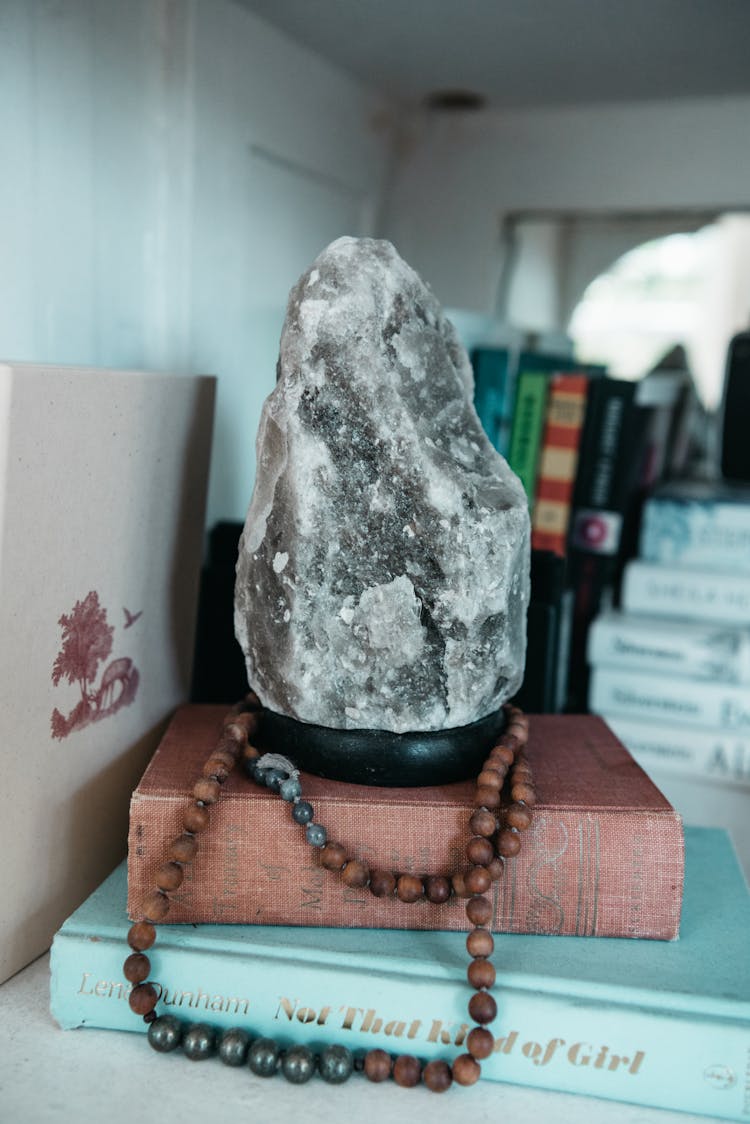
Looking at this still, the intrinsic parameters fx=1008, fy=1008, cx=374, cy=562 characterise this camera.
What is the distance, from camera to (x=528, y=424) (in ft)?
3.21

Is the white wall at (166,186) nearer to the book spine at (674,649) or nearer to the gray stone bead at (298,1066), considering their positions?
the book spine at (674,649)

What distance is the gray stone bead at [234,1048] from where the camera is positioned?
0.58 m

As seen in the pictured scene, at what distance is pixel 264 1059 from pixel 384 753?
0.19 metres

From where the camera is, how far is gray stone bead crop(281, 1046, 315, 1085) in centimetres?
56

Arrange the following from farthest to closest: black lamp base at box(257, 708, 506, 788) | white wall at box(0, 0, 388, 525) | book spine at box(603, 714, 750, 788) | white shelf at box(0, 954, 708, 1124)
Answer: book spine at box(603, 714, 750, 788) < white wall at box(0, 0, 388, 525) < black lamp base at box(257, 708, 506, 788) < white shelf at box(0, 954, 708, 1124)

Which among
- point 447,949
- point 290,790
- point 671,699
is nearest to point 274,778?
point 290,790

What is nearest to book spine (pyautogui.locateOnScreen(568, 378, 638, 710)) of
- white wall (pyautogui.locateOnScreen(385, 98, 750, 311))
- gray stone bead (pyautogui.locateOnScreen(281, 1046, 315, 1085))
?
white wall (pyautogui.locateOnScreen(385, 98, 750, 311))

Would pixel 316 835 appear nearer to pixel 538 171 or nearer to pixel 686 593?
pixel 686 593

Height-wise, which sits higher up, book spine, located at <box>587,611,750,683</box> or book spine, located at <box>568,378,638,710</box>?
book spine, located at <box>568,378,638,710</box>

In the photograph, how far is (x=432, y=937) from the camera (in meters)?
0.63

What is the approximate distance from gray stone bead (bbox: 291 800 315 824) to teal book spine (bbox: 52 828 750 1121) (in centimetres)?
7

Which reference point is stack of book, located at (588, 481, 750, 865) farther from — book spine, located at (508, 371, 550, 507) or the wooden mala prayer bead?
the wooden mala prayer bead

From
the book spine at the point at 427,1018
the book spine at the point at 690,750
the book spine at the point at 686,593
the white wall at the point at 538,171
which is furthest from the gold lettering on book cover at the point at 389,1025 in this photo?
the white wall at the point at 538,171

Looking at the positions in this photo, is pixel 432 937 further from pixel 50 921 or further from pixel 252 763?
pixel 50 921
